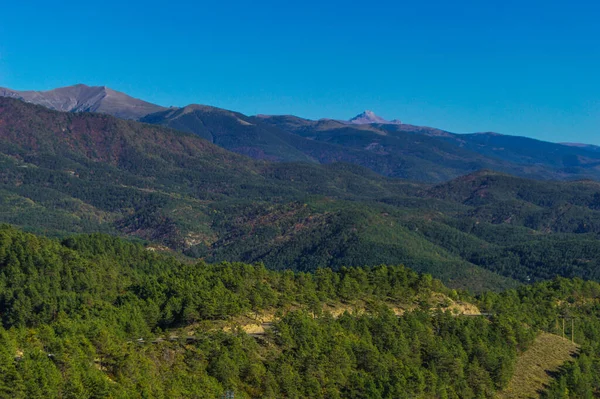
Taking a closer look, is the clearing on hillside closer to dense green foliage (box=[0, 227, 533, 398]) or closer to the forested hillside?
the forested hillside

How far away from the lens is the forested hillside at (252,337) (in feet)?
259

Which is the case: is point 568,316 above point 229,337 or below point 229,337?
below

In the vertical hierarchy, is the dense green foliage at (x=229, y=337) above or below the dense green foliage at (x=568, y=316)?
above

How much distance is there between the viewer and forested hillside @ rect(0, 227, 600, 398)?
78938 mm

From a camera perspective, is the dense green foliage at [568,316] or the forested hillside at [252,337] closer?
the forested hillside at [252,337]

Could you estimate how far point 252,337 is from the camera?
96.1 m

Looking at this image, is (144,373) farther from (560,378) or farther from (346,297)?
(560,378)

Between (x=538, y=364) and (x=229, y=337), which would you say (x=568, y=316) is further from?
(x=229, y=337)

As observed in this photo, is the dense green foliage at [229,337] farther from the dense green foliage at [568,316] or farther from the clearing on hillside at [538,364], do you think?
the dense green foliage at [568,316]

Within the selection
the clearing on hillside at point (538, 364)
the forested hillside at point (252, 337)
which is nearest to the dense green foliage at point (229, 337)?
the forested hillside at point (252, 337)

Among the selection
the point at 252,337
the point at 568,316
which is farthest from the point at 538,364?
the point at 252,337

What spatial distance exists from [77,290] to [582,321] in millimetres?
95742

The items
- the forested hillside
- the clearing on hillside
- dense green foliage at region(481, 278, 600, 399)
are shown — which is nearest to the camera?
the forested hillside

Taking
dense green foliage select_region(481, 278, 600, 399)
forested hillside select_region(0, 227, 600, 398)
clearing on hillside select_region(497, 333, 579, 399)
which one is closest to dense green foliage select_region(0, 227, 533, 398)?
forested hillside select_region(0, 227, 600, 398)
